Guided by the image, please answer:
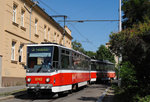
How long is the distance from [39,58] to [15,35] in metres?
10.5

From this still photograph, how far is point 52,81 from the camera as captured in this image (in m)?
12.6

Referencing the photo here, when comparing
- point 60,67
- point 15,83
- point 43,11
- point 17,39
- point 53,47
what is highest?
point 43,11

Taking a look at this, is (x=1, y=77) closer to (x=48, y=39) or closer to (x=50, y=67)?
(x=50, y=67)

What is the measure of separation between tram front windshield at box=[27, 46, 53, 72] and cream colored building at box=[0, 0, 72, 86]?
3.07 meters

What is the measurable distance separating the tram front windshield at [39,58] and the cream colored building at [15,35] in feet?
10.1

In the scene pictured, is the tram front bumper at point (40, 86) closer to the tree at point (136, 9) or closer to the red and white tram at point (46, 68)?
the red and white tram at point (46, 68)

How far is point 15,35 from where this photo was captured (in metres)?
22.6

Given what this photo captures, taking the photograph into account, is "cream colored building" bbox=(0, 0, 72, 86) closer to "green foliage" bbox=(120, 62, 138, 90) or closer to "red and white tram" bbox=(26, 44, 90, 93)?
"red and white tram" bbox=(26, 44, 90, 93)

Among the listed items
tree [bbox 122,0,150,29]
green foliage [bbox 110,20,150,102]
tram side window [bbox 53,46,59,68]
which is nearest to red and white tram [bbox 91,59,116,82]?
tree [bbox 122,0,150,29]

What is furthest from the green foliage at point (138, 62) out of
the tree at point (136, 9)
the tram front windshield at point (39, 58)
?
the tree at point (136, 9)

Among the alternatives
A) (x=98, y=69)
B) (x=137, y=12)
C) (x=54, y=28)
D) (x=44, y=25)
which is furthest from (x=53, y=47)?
(x=54, y=28)

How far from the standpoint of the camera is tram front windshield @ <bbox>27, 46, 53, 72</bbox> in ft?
41.9

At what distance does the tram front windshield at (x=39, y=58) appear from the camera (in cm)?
1277

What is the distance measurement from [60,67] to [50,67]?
0.80 meters
